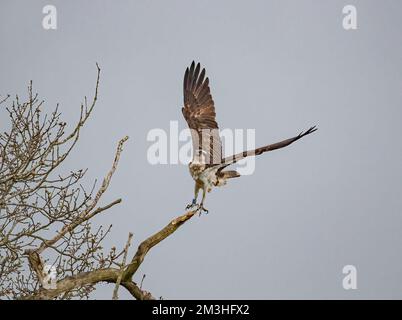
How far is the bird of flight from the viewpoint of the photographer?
1072 centimetres

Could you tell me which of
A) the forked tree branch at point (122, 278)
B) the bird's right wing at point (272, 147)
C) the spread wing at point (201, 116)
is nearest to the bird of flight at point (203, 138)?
the spread wing at point (201, 116)

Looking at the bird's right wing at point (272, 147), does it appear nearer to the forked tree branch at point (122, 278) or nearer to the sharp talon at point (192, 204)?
the forked tree branch at point (122, 278)

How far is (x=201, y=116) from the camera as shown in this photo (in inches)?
475

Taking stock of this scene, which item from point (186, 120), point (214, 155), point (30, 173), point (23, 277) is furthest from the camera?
point (186, 120)

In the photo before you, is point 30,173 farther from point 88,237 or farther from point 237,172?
point 237,172

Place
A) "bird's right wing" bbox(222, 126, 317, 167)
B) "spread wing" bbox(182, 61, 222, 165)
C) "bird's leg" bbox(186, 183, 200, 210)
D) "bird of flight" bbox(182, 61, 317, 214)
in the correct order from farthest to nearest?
"bird's leg" bbox(186, 183, 200, 210) < "spread wing" bbox(182, 61, 222, 165) < "bird of flight" bbox(182, 61, 317, 214) < "bird's right wing" bbox(222, 126, 317, 167)

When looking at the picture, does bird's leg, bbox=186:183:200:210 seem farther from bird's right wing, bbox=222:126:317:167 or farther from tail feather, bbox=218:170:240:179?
bird's right wing, bbox=222:126:317:167

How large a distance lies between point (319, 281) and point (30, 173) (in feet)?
342

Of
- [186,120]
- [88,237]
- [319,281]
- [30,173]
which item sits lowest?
[319,281]

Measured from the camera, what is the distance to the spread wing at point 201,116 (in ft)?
35.8

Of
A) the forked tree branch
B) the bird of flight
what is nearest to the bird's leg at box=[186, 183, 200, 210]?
the bird of flight

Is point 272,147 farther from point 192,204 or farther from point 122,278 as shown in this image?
point 192,204
